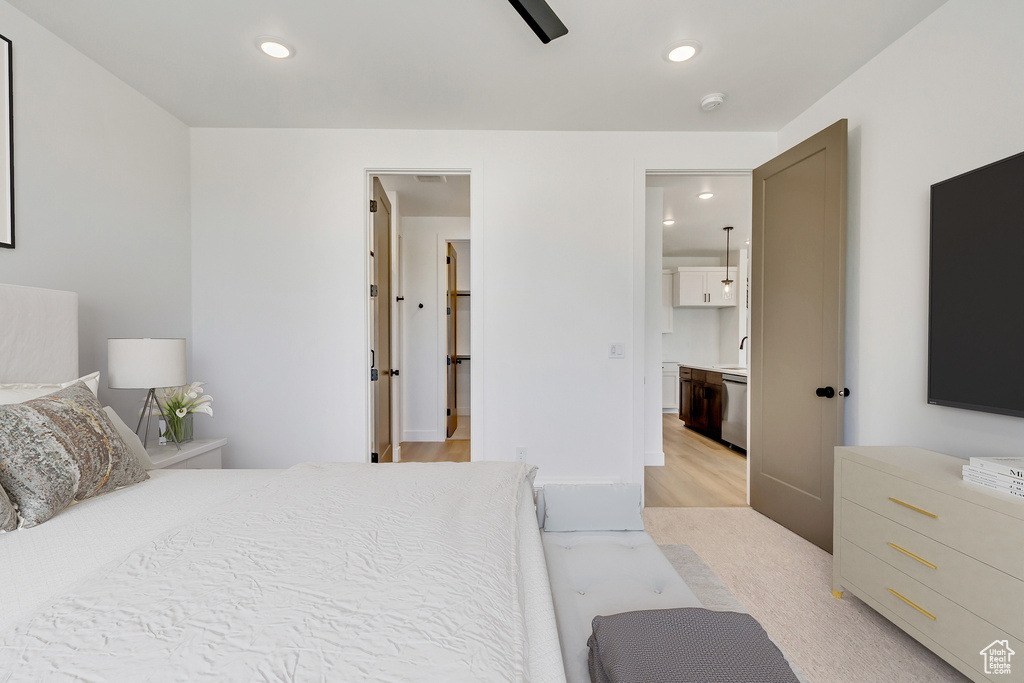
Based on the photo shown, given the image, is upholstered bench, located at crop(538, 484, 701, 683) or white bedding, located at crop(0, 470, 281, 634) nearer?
white bedding, located at crop(0, 470, 281, 634)

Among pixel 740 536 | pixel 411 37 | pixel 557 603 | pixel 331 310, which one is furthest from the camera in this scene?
pixel 331 310

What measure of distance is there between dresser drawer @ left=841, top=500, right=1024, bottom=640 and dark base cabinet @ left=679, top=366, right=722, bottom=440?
131 inches

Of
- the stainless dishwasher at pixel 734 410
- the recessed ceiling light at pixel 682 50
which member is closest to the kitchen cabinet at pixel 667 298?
the stainless dishwasher at pixel 734 410

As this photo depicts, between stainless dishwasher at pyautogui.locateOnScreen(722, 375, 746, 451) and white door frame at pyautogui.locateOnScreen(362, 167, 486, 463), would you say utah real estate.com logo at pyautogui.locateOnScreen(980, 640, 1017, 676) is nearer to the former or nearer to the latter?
white door frame at pyautogui.locateOnScreen(362, 167, 486, 463)

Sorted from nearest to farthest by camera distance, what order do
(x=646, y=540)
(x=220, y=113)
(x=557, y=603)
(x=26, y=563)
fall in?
(x=26, y=563) → (x=557, y=603) → (x=646, y=540) → (x=220, y=113)

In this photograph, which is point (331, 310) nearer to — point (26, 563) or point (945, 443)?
point (26, 563)

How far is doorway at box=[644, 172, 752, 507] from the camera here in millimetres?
3607

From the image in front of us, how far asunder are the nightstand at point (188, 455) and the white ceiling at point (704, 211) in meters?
3.36

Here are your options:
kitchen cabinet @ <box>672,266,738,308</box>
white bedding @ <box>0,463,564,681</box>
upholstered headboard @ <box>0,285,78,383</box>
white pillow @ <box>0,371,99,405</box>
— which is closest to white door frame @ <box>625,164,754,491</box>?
white bedding @ <box>0,463,564,681</box>

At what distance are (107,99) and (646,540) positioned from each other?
3.36 metres

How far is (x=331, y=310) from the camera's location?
2.99 meters

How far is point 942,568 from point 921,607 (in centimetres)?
19

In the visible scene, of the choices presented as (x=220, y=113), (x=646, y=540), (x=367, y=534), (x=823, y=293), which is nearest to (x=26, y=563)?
(x=367, y=534)

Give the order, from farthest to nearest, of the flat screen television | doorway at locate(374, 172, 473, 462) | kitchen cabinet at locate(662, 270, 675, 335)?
1. kitchen cabinet at locate(662, 270, 675, 335)
2. doorway at locate(374, 172, 473, 462)
3. the flat screen television
